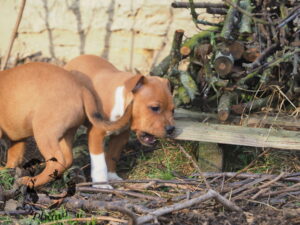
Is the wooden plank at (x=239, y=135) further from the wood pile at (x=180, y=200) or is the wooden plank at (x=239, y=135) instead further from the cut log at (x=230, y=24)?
the cut log at (x=230, y=24)

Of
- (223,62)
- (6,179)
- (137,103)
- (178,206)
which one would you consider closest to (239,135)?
(223,62)

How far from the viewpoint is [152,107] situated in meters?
5.18

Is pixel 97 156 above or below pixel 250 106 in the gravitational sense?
below

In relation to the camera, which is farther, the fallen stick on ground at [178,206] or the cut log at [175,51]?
the cut log at [175,51]

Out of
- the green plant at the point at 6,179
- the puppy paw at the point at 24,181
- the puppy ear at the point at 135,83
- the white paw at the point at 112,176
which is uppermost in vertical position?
the puppy ear at the point at 135,83

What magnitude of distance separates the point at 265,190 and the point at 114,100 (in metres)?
1.73

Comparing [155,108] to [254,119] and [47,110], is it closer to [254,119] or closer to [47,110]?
[47,110]

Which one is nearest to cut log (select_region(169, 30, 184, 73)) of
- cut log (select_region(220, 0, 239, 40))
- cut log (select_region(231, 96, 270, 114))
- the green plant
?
cut log (select_region(220, 0, 239, 40))

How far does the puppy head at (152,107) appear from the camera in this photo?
519cm

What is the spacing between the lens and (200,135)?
5.41 m

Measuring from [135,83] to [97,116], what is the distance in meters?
0.46

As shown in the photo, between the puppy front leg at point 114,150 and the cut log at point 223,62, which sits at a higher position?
the cut log at point 223,62

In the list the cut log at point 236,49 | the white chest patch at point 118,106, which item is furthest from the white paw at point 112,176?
the cut log at point 236,49

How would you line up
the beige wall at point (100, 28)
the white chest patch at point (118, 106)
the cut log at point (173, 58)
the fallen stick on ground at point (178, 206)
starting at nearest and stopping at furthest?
the fallen stick on ground at point (178, 206)
the white chest patch at point (118, 106)
the cut log at point (173, 58)
the beige wall at point (100, 28)
